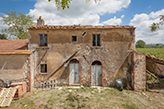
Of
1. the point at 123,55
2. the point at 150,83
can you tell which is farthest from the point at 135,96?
the point at 123,55

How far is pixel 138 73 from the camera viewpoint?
270 inches

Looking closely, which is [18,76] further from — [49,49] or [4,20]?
[4,20]

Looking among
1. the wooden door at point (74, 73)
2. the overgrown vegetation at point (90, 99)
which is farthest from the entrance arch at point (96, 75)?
the wooden door at point (74, 73)

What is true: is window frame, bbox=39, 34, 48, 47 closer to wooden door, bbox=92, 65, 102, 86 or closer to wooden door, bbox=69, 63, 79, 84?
wooden door, bbox=69, 63, 79, 84

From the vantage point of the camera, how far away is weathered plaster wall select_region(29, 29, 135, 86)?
7.66 m

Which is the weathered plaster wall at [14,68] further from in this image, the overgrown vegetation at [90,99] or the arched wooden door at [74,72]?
the arched wooden door at [74,72]

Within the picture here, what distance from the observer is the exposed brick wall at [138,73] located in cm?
682

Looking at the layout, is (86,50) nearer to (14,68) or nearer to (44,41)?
(44,41)

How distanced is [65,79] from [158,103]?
24.3ft

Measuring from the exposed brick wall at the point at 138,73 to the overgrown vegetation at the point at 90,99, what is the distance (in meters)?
0.56

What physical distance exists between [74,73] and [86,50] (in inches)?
103

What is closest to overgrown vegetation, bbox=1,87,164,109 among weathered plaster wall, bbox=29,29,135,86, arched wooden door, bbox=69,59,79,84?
arched wooden door, bbox=69,59,79,84

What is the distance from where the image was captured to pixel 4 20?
17531 millimetres

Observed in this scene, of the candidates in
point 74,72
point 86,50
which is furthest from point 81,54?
point 74,72
